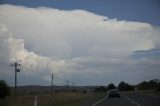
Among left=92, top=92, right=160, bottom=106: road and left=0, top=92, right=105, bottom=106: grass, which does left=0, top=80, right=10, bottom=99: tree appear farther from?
left=92, top=92, right=160, bottom=106: road

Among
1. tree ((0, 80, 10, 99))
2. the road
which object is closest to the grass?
the road

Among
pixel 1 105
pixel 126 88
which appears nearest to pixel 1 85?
pixel 1 105

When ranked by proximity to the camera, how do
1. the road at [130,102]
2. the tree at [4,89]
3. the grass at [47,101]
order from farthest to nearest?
the tree at [4,89] → the grass at [47,101] → the road at [130,102]

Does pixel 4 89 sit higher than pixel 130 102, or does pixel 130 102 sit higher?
pixel 4 89

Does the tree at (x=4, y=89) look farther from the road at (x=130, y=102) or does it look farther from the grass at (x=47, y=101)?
the road at (x=130, y=102)

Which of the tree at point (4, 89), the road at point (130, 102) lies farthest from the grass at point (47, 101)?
the tree at point (4, 89)

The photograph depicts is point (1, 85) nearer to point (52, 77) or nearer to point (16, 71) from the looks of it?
point (16, 71)

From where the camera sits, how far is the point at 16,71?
95.4m

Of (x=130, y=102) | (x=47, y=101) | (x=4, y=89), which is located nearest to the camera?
(x=130, y=102)

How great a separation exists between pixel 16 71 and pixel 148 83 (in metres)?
108

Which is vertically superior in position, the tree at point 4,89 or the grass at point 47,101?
the tree at point 4,89

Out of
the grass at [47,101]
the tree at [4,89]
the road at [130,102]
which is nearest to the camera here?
the road at [130,102]

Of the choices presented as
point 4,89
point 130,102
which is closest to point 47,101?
point 130,102

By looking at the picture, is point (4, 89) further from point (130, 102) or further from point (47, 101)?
point (130, 102)
